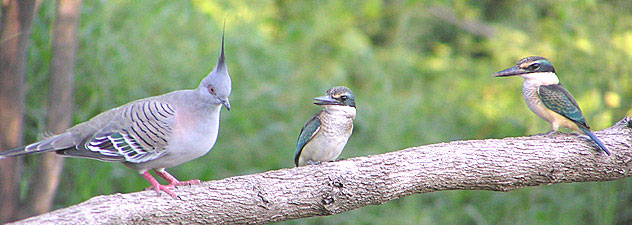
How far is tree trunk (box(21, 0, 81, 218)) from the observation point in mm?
3994

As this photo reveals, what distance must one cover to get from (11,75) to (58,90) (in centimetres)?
37

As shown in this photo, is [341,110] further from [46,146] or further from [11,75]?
[11,75]

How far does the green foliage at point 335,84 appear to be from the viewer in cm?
504

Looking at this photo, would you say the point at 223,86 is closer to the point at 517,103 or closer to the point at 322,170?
the point at 322,170

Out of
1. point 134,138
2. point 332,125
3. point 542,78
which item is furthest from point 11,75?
point 542,78

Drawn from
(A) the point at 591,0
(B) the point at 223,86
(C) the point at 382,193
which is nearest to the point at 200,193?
(B) the point at 223,86

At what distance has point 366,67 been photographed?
7.45 metres

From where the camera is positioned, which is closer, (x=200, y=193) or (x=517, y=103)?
(x=200, y=193)

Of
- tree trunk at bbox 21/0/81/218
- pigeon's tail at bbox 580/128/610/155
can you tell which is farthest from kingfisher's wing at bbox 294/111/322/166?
tree trunk at bbox 21/0/81/218

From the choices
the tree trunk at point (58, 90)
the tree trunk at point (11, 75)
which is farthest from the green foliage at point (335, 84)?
the tree trunk at point (11, 75)

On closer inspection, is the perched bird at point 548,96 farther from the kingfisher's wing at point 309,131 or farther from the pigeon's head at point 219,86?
the pigeon's head at point 219,86

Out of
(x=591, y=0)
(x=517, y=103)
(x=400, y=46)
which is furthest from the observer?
(x=400, y=46)

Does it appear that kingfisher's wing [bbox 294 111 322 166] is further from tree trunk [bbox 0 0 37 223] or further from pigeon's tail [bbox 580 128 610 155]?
tree trunk [bbox 0 0 37 223]

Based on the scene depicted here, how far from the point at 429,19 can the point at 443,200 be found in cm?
376
